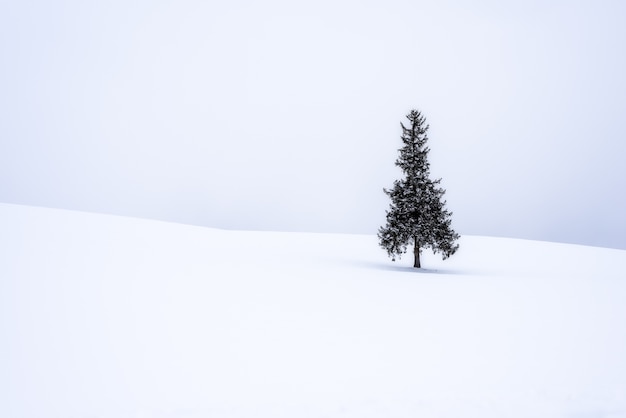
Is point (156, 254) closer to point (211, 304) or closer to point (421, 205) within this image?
point (211, 304)

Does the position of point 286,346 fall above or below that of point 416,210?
below

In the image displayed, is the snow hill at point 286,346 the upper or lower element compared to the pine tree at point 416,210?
lower

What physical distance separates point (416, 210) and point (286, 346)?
19892mm

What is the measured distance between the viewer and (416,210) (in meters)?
26.5

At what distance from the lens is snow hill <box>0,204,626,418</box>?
6.04m

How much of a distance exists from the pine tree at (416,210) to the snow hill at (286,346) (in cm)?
878

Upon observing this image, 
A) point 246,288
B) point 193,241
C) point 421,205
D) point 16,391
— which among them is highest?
point 421,205

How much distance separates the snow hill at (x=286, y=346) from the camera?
6.04 meters

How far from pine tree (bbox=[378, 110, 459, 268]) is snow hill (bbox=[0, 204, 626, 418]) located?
8.78 m

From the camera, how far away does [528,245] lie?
4828 centimetres

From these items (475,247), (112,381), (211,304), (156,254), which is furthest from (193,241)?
(475,247)

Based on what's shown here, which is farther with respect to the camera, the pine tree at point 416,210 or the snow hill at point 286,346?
the pine tree at point 416,210

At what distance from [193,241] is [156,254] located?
30.2ft

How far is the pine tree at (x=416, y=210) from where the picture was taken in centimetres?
2583
